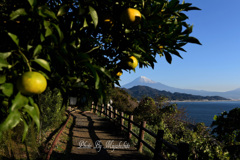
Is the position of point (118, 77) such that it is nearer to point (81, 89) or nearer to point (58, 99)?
point (81, 89)

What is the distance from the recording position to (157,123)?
48.5 ft

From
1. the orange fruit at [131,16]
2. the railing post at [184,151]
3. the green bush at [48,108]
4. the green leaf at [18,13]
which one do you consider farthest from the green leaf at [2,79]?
the green bush at [48,108]

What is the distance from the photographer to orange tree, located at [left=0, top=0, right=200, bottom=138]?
1.25 meters

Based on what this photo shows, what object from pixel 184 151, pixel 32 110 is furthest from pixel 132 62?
pixel 184 151

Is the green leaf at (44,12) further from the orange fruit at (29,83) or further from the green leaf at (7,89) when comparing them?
the green leaf at (7,89)

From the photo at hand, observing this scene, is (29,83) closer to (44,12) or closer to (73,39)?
(44,12)

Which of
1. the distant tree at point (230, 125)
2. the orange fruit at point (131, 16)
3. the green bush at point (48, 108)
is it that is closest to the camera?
the orange fruit at point (131, 16)

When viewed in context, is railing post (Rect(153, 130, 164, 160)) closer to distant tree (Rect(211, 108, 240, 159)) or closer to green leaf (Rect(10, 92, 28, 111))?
distant tree (Rect(211, 108, 240, 159))

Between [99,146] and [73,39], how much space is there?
762cm

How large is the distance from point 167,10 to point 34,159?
218 inches

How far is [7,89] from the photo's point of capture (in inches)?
44.4

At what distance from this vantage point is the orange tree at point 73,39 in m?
1.25

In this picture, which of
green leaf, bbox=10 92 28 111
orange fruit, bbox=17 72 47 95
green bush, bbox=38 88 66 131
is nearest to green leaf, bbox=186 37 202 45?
orange fruit, bbox=17 72 47 95

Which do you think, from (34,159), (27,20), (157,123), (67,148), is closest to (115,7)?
(27,20)
